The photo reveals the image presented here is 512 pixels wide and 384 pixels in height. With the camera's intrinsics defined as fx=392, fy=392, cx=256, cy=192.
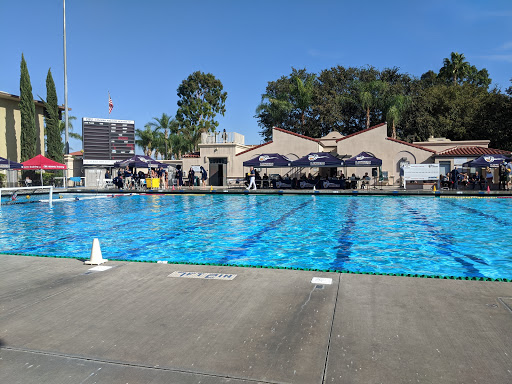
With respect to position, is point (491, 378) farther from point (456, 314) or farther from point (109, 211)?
point (109, 211)

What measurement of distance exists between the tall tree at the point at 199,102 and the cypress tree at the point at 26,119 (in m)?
27.9

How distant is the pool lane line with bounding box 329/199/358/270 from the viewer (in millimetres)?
7911

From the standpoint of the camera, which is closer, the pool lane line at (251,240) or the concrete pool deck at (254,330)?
the concrete pool deck at (254,330)

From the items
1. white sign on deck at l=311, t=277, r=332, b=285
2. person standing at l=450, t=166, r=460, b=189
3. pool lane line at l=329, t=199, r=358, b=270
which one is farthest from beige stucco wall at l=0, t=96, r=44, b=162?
white sign on deck at l=311, t=277, r=332, b=285

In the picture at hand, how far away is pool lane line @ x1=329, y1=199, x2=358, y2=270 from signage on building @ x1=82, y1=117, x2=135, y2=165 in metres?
28.5

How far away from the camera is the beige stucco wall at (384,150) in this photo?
31.0 meters

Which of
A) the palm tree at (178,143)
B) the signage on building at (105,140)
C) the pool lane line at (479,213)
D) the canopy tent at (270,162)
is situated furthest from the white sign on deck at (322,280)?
the palm tree at (178,143)

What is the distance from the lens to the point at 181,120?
213ft

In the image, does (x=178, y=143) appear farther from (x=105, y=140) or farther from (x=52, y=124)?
(x=105, y=140)

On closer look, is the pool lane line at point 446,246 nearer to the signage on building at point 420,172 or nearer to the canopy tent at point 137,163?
the signage on building at point 420,172

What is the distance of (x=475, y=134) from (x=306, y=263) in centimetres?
4139

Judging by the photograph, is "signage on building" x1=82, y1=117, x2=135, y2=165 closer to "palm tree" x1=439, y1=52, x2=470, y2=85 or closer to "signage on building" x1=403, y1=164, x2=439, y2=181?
"signage on building" x1=403, y1=164, x2=439, y2=181

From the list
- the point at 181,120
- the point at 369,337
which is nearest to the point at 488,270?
the point at 369,337

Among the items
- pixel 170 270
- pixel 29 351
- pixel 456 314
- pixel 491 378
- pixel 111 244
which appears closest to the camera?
pixel 491 378
